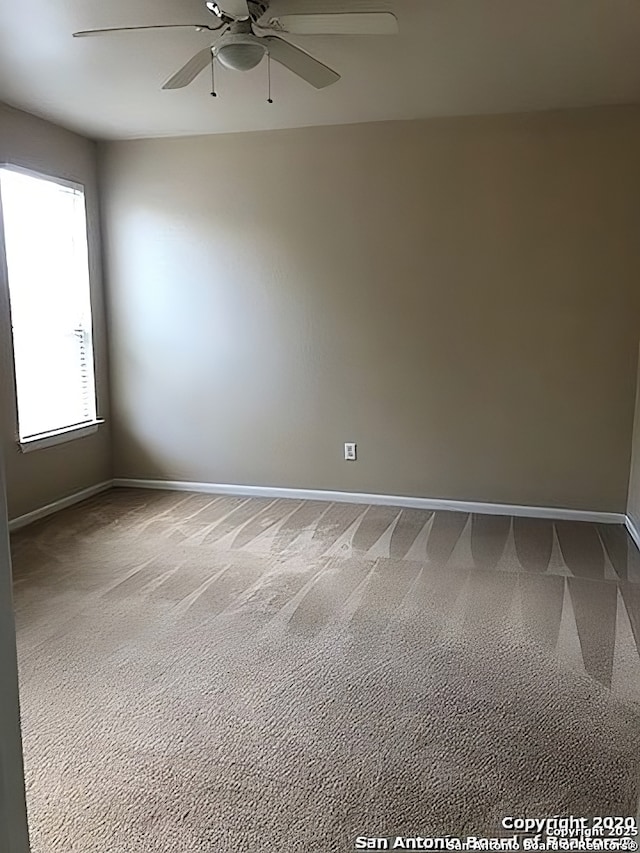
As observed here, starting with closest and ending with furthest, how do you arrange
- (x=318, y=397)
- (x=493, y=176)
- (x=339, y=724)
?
(x=339, y=724)
(x=493, y=176)
(x=318, y=397)

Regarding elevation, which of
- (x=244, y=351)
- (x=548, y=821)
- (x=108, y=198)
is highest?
(x=108, y=198)

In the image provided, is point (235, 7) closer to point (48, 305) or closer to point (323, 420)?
point (48, 305)

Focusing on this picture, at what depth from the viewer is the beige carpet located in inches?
74.9

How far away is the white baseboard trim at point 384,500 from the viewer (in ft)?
14.5

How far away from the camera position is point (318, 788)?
77.9 inches

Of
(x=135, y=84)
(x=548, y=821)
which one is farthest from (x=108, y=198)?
(x=548, y=821)

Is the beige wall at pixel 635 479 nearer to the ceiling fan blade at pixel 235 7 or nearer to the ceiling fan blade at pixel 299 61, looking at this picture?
the ceiling fan blade at pixel 299 61

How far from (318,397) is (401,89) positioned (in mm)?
1993

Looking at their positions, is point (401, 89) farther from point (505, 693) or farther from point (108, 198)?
point (505, 693)

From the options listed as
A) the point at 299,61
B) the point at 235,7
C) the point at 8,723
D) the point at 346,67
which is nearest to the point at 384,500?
the point at 346,67

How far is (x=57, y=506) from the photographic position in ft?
15.4

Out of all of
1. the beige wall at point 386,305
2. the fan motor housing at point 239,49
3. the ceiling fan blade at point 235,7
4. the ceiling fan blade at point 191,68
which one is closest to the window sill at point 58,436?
the beige wall at point 386,305

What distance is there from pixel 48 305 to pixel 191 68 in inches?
88.3

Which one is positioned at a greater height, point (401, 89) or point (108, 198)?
point (401, 89)
